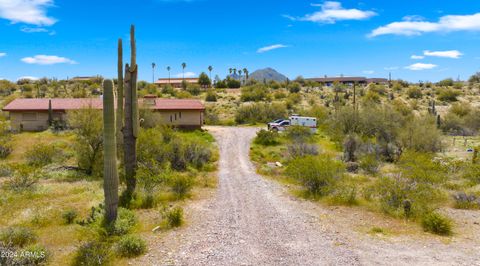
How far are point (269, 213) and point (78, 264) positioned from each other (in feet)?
21.8

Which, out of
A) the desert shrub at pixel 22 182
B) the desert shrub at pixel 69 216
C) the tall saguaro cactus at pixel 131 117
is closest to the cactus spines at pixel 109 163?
the desert shrub at pixel 69 216

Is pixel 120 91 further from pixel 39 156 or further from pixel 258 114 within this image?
pixel 258 114

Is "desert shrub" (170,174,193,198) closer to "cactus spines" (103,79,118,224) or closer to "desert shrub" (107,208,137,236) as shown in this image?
"desert shrub" (107,208,137,236)

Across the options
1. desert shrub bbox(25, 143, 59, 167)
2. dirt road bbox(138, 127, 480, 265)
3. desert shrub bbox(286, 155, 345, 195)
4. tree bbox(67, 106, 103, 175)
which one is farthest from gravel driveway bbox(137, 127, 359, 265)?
desert shrub bbox(25, 143, 59, 167)

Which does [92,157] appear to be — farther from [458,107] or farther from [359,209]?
[458,107]

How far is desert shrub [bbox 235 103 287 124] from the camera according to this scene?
4522 cm

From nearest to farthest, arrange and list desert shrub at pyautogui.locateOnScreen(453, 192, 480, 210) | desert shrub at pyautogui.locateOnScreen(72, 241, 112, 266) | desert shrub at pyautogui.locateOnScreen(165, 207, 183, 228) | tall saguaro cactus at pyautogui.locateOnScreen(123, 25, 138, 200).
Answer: desert shrub at pyautogui.locateOnScreen(72, 241, 112, 266)
desert shrub at pyautogui.locateOnScreen(165, 207, 183, 228)
desert shrub at pyautogui.locateOnScreen(453, 192, 480, 210)
tall saguaro cactus at pyautogui.locateOnScreen(123, 25, 138, 200)

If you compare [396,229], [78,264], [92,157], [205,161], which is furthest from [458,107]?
[78,264]

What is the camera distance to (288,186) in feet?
59.2

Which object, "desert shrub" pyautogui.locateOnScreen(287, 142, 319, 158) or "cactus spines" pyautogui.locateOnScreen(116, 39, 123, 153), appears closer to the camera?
"cactus spines" pyautogui.locateOnScreen(116, 39, 123, 153)

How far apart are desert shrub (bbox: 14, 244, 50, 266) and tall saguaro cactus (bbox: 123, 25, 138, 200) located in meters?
5.32

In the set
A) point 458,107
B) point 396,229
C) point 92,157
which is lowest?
point 396,229

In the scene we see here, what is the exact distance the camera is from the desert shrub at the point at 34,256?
349 inches

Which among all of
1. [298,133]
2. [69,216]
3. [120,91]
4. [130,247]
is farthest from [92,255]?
[298,133]
